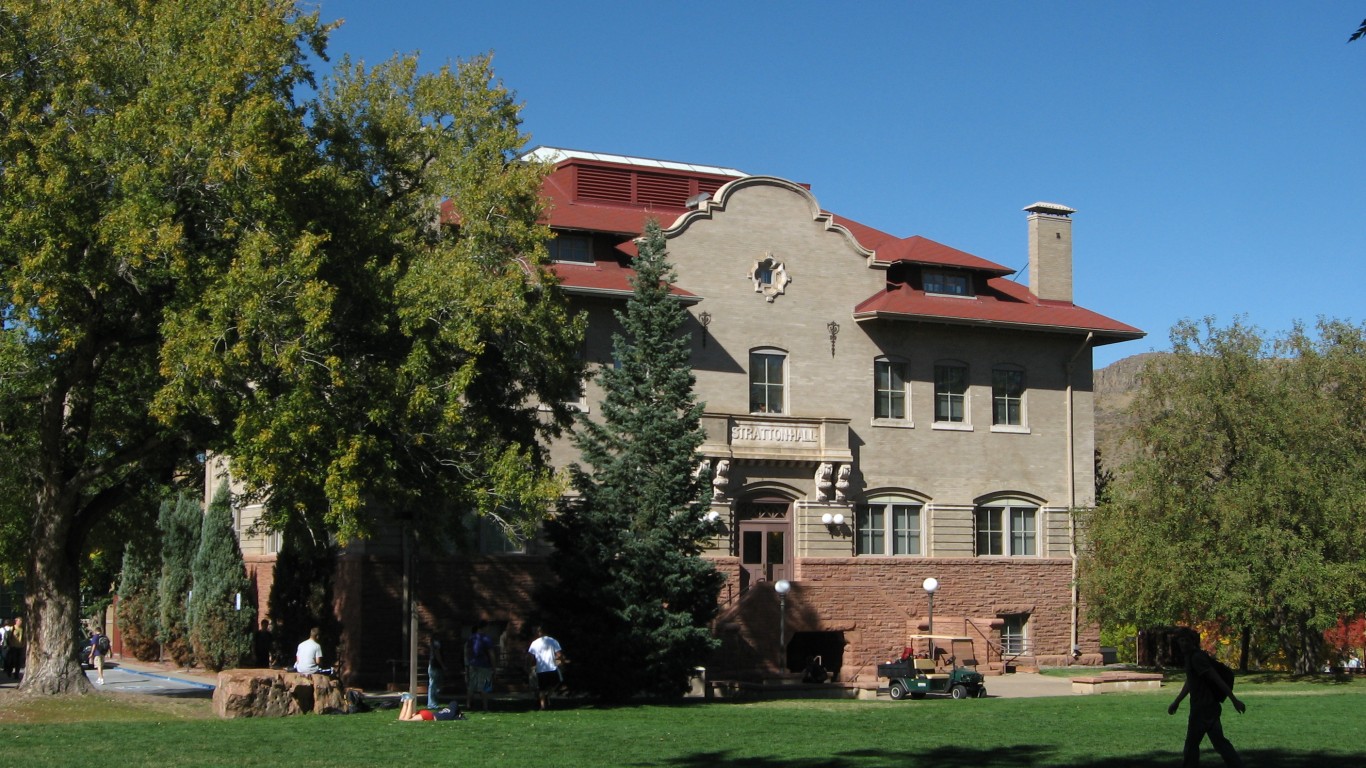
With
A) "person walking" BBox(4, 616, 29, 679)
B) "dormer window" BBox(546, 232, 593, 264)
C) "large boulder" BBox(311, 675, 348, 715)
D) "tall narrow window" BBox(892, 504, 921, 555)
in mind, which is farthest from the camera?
"tall narrow window" BBox(892, 504, 921, 555)

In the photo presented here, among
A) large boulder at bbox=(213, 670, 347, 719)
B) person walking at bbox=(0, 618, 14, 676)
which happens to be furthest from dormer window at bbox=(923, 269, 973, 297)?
person walking at bbox=(0, 618, 14, 676)

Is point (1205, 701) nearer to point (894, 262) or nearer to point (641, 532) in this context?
point (641, 532)

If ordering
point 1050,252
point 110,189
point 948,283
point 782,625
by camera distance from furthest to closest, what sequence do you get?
point 1050,252
point 948,283
point 782,625
point 110,189

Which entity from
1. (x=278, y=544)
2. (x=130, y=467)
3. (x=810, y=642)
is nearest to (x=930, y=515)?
(x=810, y=642)

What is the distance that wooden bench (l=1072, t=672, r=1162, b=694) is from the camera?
3203 centimetres

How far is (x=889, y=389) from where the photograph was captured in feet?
133

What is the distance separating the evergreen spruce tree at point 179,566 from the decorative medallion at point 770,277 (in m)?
16.5

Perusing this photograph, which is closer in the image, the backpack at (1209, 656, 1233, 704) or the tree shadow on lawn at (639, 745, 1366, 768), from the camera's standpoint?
the backpack at (1209, 656, 1233, 704)

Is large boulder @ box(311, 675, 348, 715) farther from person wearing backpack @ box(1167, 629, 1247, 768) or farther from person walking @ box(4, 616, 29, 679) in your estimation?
person walking @ box(4, 616, 29, 679)

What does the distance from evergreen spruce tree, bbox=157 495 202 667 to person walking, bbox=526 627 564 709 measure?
58.2ft

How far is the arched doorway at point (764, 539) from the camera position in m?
38.5

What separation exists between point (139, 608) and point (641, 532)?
2274cm

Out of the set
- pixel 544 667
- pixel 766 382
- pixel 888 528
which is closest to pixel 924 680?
pixel 544 667

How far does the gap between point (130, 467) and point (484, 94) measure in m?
9.09
